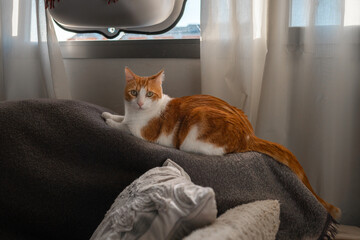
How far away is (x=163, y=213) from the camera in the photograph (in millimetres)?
636

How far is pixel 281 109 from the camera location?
1.36 m

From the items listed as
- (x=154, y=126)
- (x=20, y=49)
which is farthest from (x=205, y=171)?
(x=20, y=49)

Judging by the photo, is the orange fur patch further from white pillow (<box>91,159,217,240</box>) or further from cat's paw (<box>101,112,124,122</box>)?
white pillow (<box>91,159,217,240</box>)

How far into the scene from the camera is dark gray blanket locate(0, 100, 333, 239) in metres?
1.00

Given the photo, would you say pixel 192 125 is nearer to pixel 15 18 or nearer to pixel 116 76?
pixel 116 76

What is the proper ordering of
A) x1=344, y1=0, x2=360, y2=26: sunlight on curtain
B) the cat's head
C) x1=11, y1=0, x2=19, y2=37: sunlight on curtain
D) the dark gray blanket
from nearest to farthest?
the dark gray blanket < the cat's head < x1=344, y1=0, x2=360, y2=26: sunlight on curtain < x1=11, y1=0, x2=19, y2=37: sunlight on curtain

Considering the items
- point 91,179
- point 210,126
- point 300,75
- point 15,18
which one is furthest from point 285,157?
point 15,18

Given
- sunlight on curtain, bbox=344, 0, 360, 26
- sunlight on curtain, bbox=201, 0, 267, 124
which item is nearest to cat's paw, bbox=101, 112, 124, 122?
sunlight on curtain, bbox=201, 0, 267, 124

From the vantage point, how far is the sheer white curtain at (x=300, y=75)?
126 cm

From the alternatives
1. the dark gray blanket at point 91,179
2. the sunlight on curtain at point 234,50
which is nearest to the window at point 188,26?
the sunlight on curtain at point 234,50

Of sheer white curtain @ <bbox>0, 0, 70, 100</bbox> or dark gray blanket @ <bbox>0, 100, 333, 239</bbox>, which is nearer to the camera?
dark gray blanket @ <bbox>0, 100, 333, 239</bbox>

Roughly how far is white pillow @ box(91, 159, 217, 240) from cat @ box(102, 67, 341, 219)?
355 mm

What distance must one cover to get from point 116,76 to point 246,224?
1225 mm

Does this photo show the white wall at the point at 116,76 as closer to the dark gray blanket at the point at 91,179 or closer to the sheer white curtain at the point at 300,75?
the sheer white curtain at the point at 300,75
